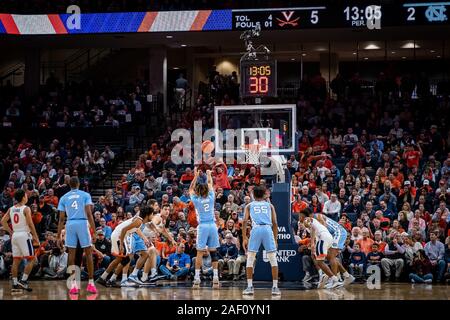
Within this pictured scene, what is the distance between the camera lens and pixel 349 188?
22672 mm

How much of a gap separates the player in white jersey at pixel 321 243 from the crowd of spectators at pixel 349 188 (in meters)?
1.13

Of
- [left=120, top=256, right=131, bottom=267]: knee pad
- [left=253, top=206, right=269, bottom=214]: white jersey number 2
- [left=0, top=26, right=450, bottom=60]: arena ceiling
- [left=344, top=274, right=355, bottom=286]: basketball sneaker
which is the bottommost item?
[left=344, top=274, right=355, bottom=286]: basketball sneaker

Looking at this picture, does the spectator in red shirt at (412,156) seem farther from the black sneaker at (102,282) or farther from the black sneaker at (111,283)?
the black sneaker at (102,282)

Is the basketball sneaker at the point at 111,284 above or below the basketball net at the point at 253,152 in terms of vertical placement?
below

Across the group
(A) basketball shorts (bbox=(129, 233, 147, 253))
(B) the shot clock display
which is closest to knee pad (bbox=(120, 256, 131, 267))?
(A) basketball shorts (bbox=(129, 233, 147, 253))

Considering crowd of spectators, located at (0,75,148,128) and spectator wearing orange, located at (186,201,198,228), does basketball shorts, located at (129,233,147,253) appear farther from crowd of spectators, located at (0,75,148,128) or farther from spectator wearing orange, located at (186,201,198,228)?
crowd of spectators, located at (0,75,148,128)

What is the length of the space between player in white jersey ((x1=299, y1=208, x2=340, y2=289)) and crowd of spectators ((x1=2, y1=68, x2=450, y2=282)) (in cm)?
113

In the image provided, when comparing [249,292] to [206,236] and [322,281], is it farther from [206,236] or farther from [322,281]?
[322,281]

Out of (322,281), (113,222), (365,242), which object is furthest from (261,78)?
(113,222)

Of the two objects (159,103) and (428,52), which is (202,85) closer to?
(159,103)

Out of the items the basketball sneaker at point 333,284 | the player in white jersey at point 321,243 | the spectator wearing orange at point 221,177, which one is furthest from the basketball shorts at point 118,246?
the spectator wearing orange at point 221,177

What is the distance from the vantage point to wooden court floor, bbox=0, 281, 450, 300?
1555 centimetres

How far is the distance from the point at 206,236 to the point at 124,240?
1639 mm

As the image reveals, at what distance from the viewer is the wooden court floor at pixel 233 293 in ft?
51.0
